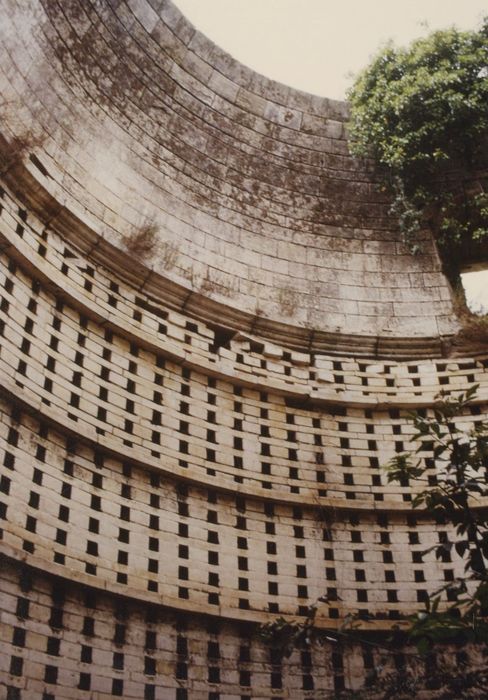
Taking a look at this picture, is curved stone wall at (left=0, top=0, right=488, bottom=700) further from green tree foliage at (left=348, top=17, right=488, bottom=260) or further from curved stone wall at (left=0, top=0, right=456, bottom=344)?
green tree foliage at (left=348, top=17, right=488, bottom=260)

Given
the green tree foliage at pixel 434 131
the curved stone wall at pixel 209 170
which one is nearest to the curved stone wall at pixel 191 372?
the curved stone wall at pixel 209 170

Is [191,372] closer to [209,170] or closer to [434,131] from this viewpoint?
[209,170]

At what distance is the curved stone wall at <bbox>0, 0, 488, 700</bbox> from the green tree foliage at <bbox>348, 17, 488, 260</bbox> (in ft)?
1.78

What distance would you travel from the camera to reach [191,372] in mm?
12789

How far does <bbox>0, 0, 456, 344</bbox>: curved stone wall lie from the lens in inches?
490

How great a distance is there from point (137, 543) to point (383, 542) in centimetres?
364

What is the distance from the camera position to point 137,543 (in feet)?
35.3

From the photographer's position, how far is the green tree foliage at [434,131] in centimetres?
1505

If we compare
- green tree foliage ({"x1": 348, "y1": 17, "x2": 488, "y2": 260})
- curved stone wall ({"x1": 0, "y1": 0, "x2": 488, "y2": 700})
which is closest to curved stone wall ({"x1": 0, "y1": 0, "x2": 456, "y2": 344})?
curved stone wall ({"x1": 0, "y1": 0, "x2": 488, "y2": 700})

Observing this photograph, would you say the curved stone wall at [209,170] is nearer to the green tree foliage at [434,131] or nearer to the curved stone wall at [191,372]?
the curved stone wall at [191,372]

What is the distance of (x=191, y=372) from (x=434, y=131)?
6195mm

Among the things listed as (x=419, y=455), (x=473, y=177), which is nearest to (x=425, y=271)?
(x=473, y=177)

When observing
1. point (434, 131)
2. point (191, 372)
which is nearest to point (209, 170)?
point (191, 372)

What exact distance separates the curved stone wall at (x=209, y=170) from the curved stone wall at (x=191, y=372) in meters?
0.04
